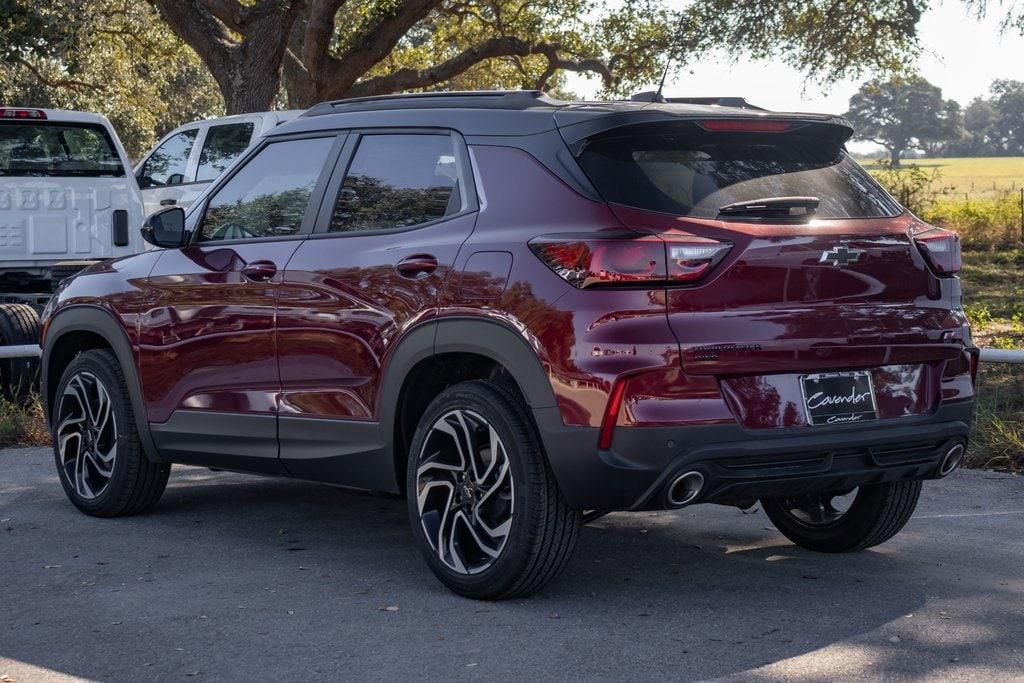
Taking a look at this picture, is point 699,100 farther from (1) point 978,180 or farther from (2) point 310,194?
(1) point 978,180

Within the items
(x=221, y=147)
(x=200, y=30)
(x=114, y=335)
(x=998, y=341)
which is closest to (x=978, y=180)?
(x=200, y=30)

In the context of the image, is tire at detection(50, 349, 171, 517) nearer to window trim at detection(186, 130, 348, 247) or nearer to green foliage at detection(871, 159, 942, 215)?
window trim at detection(186, 130, 348, 247)

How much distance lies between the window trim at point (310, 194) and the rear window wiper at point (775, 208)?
1.74m

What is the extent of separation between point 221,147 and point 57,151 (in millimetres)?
4203

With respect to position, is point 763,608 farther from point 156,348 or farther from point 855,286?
point 156,348

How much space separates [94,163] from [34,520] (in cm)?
581

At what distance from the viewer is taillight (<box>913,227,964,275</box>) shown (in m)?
5.22

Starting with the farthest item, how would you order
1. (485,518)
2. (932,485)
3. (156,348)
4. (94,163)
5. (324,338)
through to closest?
(94,163), (932,485), (156,348), (324,338), (485,518)

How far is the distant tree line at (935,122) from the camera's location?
120m

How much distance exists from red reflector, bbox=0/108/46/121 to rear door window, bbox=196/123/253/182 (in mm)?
3997

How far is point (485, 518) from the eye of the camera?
5.20 metres

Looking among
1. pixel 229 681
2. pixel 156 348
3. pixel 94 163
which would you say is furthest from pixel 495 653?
pixel 94 163

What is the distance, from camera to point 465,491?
17.2 ft

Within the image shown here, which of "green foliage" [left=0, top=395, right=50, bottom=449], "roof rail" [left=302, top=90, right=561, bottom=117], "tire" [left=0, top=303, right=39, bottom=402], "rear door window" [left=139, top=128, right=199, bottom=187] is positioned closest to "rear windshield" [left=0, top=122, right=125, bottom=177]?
"tire" [left=0, top=303, right=39, bottom=402]
